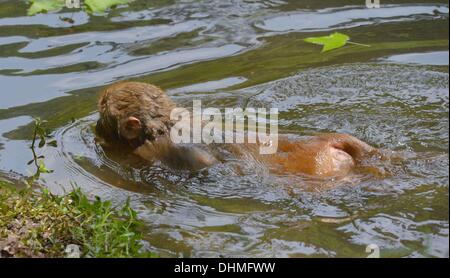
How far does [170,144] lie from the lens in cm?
728

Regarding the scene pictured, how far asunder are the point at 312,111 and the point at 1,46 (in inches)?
159

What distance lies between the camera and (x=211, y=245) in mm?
5699

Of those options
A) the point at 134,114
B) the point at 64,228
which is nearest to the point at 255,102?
the point at 134,114

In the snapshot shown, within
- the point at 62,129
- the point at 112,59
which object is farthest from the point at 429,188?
the point at 112,59

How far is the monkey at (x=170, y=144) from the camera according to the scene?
22.0 feet

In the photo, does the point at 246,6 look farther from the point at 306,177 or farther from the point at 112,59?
the point at 306,177

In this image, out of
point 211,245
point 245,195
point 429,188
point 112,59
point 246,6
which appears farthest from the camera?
point 246,6

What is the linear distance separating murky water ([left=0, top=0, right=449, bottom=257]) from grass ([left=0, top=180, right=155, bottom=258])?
0.41 meters

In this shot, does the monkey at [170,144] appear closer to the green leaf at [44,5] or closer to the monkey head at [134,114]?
the monkey head at [134,114]

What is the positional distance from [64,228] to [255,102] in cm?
345

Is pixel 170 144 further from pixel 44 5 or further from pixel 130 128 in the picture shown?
pixel 44 5

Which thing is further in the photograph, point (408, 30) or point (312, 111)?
point (408, 30)

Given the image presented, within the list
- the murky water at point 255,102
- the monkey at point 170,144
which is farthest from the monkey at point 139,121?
the murky water at point 255,102
